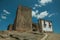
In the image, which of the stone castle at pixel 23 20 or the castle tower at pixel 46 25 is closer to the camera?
the stone castle at pixel 23 20

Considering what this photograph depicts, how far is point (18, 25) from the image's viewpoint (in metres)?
22.1

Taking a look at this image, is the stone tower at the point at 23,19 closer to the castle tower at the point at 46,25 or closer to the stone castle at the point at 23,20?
the stone castle at the point at 23,20

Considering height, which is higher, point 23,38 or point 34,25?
point 34,25

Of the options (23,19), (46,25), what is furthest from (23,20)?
(46,25)

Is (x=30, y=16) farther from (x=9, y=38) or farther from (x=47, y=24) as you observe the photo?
(x=47, y=24)

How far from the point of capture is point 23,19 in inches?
898

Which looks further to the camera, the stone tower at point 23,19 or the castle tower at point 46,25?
the castle tower at point 46,25

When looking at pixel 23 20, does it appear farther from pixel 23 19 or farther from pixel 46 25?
pixel 46 25

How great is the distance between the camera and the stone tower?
22.2 metres

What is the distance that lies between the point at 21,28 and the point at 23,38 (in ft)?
21.5

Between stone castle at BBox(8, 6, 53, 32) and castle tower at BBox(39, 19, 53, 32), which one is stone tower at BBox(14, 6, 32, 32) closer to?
stone castle at BBox(8, 6, 53, 32)

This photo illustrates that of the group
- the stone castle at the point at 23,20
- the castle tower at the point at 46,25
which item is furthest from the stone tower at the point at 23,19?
the castle tower at the point at 46,25

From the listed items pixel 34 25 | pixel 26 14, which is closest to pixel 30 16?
pixel 26 14

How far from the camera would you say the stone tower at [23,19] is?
22153 mm
